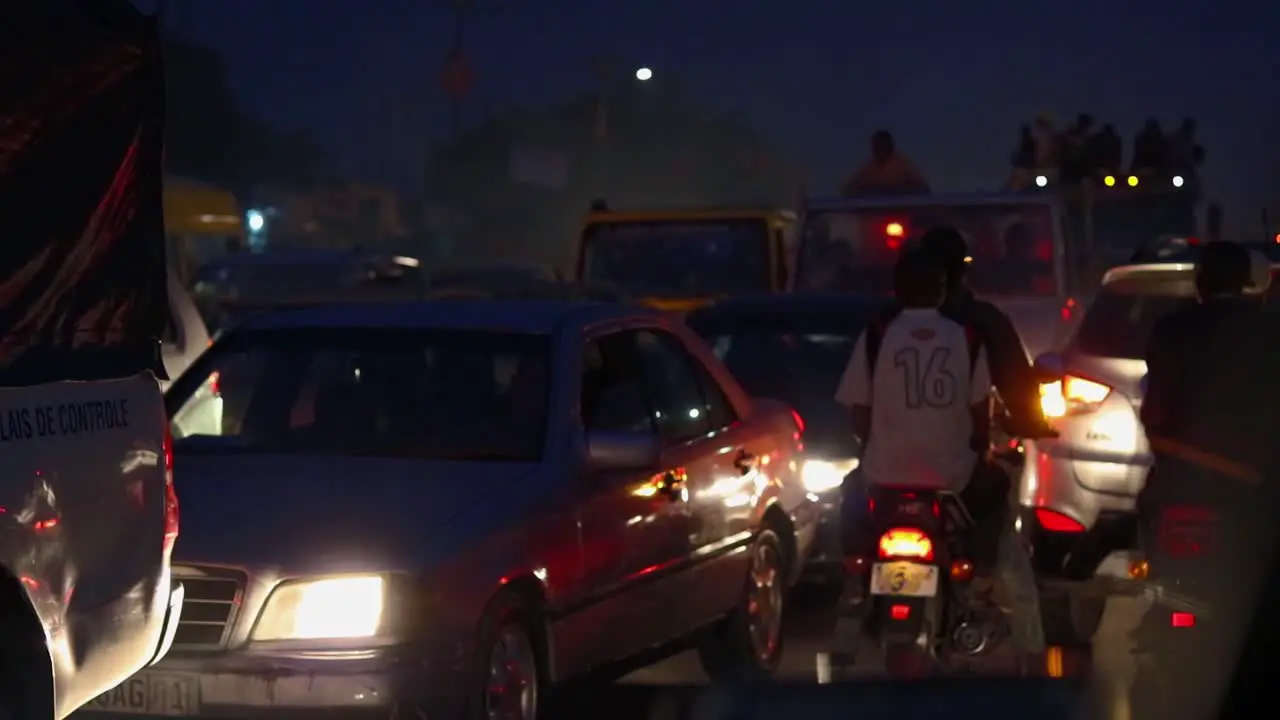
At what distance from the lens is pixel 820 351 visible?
12195mm

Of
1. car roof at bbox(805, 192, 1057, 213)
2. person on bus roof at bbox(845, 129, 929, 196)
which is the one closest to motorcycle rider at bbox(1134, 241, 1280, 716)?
car roof at bbox(805, 192, 1057, 213)

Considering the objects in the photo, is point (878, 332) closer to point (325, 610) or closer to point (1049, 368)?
point (1049, 368)

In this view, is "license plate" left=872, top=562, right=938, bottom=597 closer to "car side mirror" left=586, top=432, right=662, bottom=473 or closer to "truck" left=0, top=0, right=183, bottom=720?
"car side mirror" left=586, top=432, right=662, bottom=473

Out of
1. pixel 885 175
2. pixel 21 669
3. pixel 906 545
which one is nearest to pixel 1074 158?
pixel 885 175

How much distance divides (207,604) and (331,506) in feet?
1.84

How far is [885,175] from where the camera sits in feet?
63.0

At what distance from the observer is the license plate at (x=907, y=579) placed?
7148 mm

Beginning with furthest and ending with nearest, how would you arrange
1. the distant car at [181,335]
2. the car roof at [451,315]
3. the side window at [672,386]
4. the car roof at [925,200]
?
the car roof at [925,200], the distant car at [181,335], the side window at [672,386], the car roof at [451,315]

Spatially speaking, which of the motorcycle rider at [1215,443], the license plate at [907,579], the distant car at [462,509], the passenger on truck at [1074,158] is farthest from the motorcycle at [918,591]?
the passenger on truck at [1074,158]

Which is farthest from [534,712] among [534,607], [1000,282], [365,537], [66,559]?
[1000,282]

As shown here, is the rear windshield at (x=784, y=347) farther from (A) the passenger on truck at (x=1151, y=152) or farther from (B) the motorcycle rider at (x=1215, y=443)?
(A) the passenger on truck at (x=1151, y=152)

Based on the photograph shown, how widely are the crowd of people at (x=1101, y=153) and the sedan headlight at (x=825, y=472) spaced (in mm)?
13027

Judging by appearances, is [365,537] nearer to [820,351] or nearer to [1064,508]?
[1064,508]

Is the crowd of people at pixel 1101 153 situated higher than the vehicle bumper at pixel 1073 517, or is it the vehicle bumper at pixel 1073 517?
the crowd of people at pixel 1101 153
